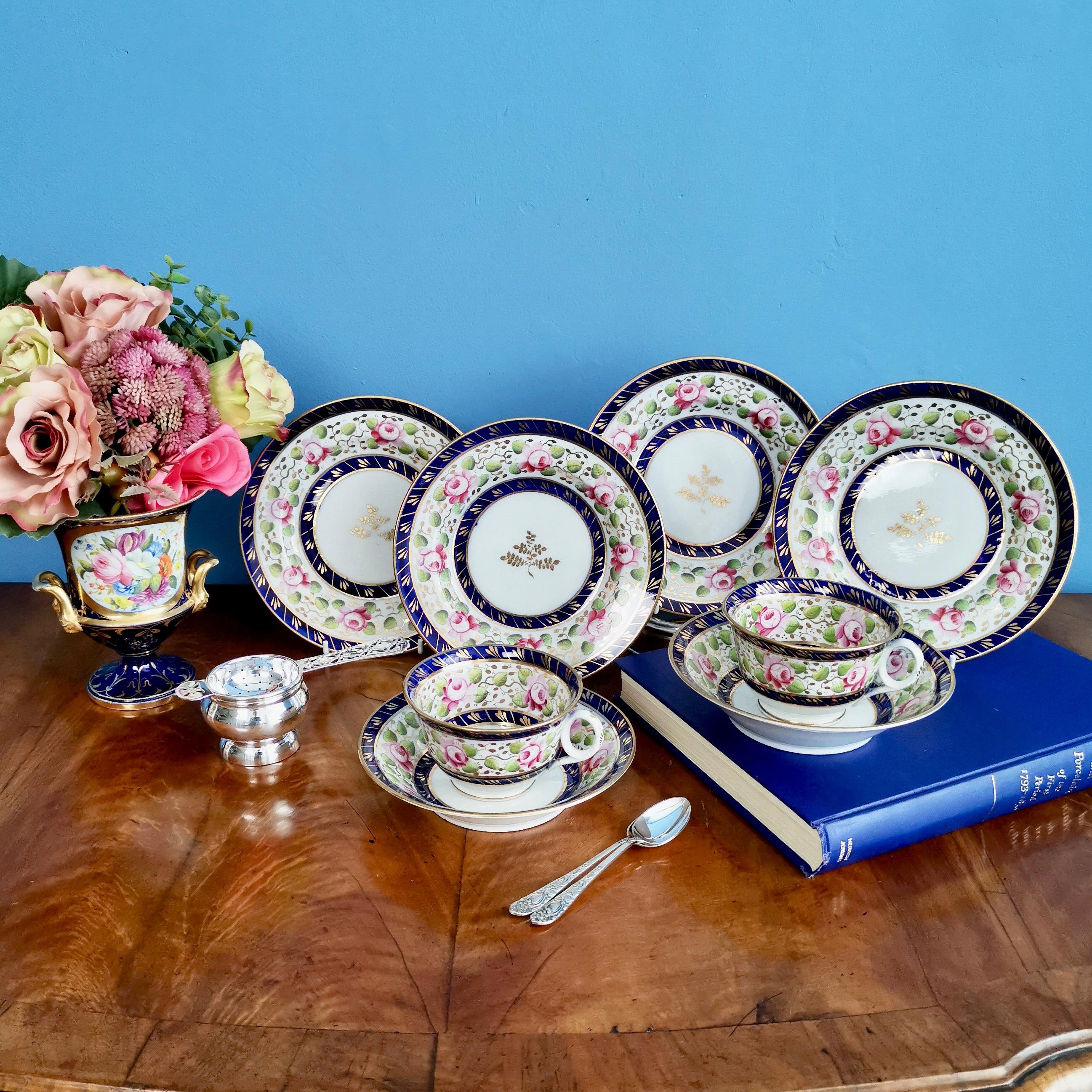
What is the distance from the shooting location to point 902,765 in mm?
705

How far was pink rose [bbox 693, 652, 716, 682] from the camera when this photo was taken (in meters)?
0.82

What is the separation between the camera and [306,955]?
0.58m

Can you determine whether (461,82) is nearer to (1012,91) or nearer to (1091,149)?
(1012,91)

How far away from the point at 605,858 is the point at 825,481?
19.8 inches

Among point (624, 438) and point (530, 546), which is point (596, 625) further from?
point (624, 438)

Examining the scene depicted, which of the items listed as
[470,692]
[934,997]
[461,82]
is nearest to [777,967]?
[934,997]

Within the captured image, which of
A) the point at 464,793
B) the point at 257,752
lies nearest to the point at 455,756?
the point at 464,793

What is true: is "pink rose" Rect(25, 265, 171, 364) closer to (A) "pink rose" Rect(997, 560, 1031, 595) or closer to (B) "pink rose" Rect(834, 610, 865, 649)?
(B) "pink rose" Rect(834, 610, 865, 649)

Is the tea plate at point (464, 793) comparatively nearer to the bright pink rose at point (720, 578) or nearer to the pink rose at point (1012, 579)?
the bright pink rose at point (720, 578)

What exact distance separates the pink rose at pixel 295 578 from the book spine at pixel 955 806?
0.63 m

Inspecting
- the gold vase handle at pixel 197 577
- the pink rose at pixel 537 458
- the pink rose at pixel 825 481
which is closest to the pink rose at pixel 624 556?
the pink rose at pixel 537 458

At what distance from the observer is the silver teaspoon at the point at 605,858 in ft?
2.01

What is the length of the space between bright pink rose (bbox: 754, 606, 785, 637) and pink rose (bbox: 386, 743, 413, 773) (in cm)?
34

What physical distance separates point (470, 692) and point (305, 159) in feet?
2.13
